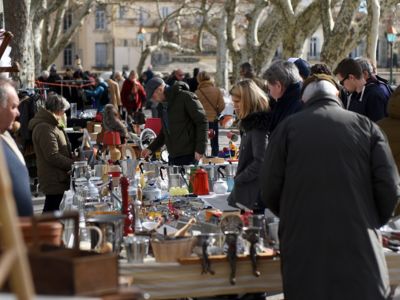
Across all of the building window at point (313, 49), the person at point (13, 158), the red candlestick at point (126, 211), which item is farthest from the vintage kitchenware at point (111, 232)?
the building window at point (313, 49)

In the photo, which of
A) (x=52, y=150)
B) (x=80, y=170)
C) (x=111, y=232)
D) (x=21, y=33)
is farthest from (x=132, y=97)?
(x=111, y=232)

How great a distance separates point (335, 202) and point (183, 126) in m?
5.28

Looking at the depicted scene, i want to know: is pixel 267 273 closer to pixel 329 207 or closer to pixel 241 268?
pixel 241 268

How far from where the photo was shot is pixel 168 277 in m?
5.03

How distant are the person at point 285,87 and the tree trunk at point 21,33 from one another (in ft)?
36.2

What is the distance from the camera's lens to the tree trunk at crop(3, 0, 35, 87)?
1661 cm

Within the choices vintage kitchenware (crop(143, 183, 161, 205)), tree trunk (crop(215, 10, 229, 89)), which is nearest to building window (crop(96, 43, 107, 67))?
tree trunk (crop(215, 10, 229, 89))

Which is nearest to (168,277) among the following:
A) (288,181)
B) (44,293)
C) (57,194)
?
(288,181)

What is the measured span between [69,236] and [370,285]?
6.34 feet

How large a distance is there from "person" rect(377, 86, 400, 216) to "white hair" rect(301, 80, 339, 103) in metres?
1.63

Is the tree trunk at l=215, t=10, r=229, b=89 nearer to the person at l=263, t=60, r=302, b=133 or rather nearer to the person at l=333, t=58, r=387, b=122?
the person at l=333, t=58, r=387, b=122

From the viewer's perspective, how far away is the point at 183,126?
9.83m

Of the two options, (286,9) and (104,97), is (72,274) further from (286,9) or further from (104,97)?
(104,97)

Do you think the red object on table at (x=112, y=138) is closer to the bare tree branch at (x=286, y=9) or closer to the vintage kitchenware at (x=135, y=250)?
the vintage kitchenware at (x=135, y=250)
